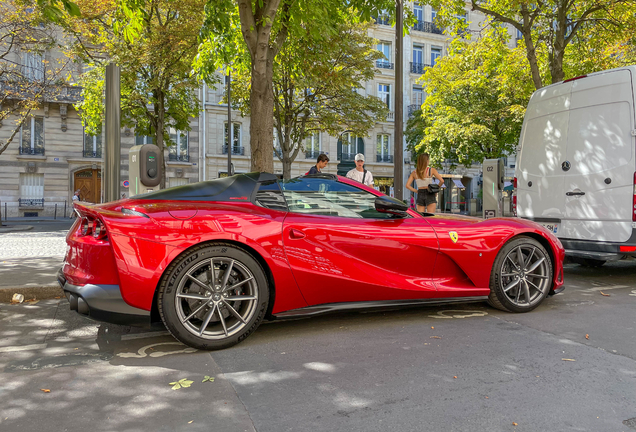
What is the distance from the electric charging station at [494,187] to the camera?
13492 millimetres

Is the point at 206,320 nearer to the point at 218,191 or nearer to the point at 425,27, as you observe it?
the point at 218,191

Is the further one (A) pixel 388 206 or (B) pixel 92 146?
(B) pixel 92 146

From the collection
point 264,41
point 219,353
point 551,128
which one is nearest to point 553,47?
point 551,128

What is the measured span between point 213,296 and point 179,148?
30.4 m

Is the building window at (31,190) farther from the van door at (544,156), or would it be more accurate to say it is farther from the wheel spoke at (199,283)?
the wheel spoke at (199,283)

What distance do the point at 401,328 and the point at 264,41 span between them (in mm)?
5306

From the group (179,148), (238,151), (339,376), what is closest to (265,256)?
(339,376)

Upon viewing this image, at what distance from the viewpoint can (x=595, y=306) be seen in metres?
5.01

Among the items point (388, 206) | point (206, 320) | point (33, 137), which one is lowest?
point (206, 320)

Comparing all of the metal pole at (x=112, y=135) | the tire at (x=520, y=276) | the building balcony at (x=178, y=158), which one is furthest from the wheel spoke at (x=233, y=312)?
the building balcony at (x=178, y=158)

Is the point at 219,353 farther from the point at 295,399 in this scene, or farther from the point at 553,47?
the point at 553,47

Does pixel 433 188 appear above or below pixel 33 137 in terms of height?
below

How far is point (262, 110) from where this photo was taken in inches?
304

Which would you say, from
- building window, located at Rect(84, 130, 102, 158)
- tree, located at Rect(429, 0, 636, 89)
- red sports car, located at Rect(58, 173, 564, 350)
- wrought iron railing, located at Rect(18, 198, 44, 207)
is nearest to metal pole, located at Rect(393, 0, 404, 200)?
tree, located at Rect(429, 0, 636, 89)
